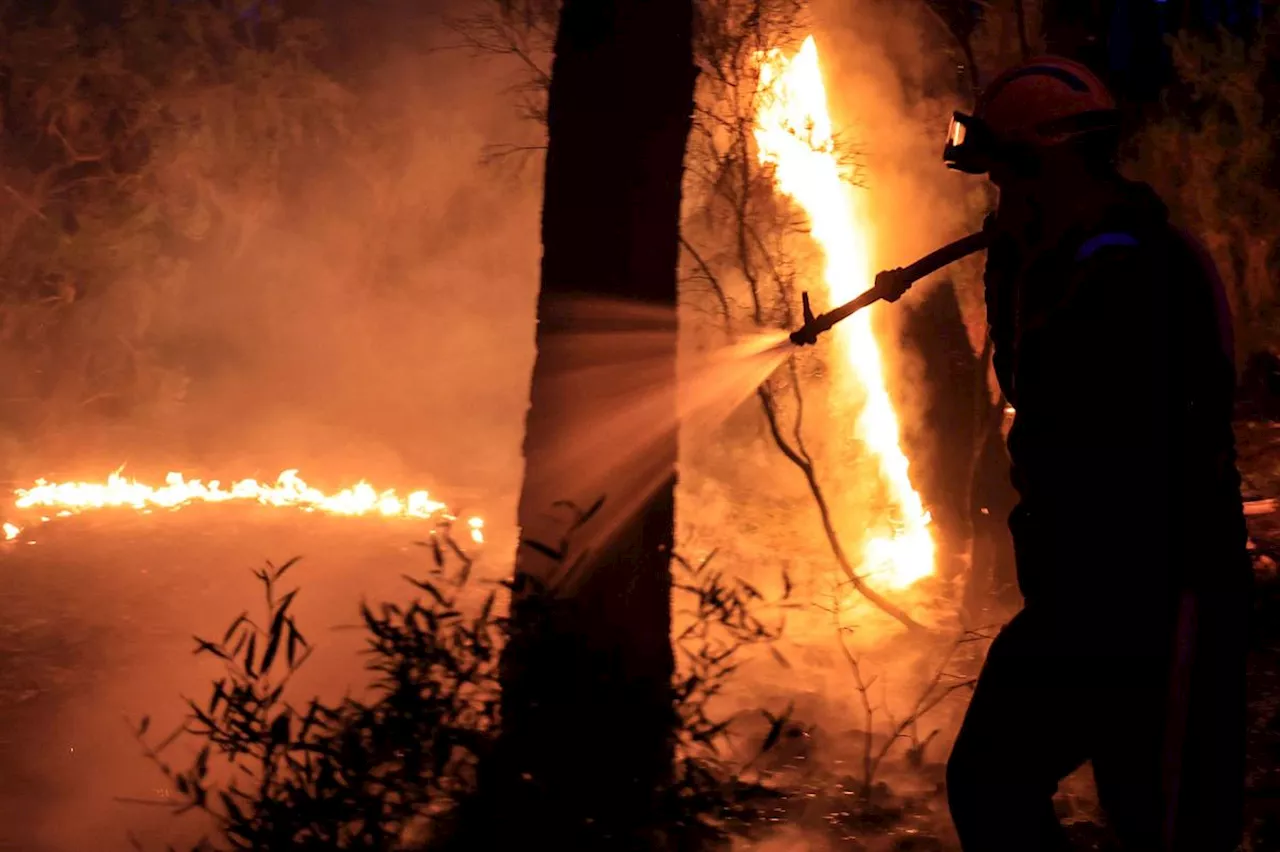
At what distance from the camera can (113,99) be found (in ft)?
57.5

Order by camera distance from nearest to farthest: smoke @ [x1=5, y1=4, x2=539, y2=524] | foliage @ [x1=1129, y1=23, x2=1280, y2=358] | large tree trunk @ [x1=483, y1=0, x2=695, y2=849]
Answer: large tree trunk @ [x1=483, y1=0, x2=695, y2=849]
foliage @ [x1=1129, y1=23, x2=1280, y2=358]
smoke @ [x1=5, y1=4, x2=539, y2=524]

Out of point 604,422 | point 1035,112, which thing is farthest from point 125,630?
point 1035,112

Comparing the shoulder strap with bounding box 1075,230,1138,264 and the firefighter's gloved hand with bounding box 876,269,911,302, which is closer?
the shoulder strap with bounding box 1075,230,1138,264

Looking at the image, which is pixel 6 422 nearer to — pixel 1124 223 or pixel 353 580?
pixel 353 580

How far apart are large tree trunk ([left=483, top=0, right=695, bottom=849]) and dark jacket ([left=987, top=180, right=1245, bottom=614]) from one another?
2206 millimetres

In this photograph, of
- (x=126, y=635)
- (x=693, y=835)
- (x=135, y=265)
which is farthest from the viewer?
(x=135, y=265)

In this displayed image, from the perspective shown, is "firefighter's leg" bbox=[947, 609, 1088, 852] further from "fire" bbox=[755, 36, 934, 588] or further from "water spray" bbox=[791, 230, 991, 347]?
"fire" bbox=[755, 36, 934, 588]

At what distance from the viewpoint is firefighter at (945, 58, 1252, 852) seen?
2.61 meters

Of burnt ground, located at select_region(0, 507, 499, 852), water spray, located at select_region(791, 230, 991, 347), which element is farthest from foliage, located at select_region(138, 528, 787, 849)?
water spray, located at select_region(791, 230, 991, 347)

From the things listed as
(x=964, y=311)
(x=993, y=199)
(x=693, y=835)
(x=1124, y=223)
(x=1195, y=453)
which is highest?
(x=993, y=199)

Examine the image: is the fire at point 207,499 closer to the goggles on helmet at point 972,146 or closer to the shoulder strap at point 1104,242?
the goggles on helmet at point 972,146

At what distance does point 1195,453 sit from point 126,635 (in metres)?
8.99

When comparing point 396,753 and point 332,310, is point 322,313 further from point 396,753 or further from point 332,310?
point 396,753

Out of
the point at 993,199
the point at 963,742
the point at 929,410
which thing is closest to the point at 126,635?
the point at 929,410
